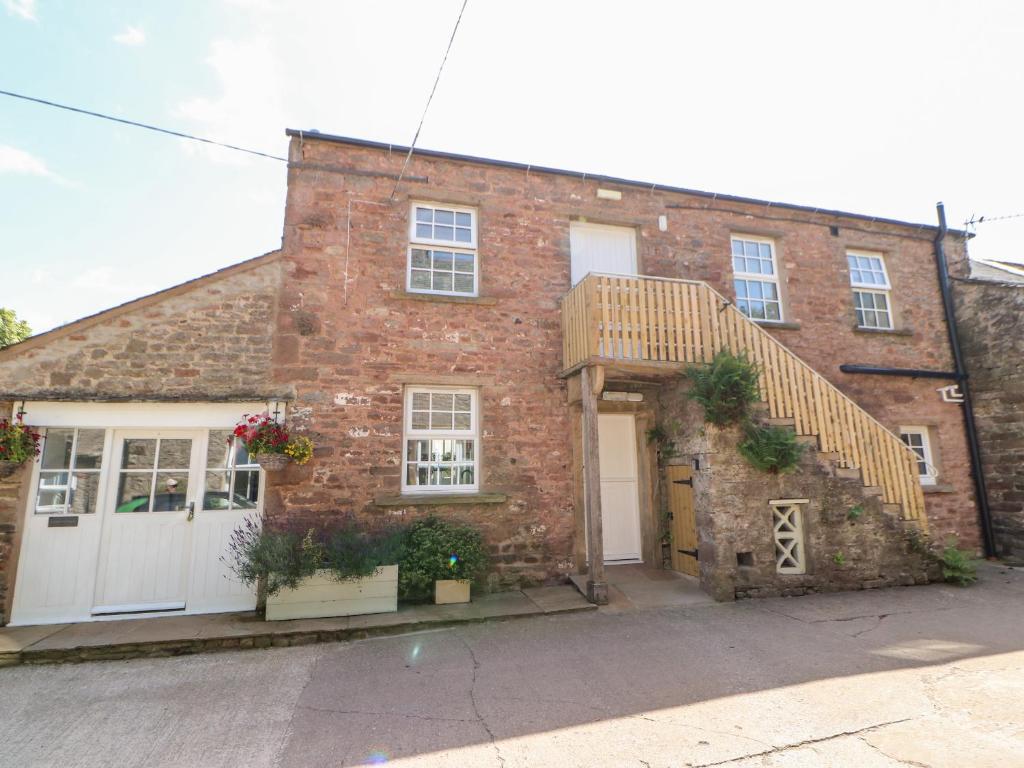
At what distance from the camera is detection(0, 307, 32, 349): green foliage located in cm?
1438

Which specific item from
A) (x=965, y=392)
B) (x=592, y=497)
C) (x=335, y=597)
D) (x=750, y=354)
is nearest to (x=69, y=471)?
(x=335, y=597)

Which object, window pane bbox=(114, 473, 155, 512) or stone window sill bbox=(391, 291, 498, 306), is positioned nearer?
window pane bbox=(114, 473, 155, 512)

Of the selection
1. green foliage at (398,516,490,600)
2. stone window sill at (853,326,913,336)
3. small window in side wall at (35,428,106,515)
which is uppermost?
stone window sill at (853,326,913,336)

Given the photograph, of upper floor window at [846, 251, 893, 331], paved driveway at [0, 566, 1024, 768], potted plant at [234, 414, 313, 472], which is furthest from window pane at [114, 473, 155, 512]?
upper floor window at [846, 251, 893, 331]

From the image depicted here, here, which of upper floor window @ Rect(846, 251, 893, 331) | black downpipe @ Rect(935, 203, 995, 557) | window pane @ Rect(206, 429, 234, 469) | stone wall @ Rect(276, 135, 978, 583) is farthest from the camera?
upper floor window @ Rect(846, 251, 893, 331)

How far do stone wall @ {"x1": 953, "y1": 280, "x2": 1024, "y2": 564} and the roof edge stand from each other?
1271 centimetres

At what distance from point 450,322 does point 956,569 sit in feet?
27.1

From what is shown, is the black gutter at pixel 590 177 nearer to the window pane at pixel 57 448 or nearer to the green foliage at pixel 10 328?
the window pane at pixel 57 448

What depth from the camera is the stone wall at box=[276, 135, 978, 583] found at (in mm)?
6914

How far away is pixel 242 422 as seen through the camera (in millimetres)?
6586

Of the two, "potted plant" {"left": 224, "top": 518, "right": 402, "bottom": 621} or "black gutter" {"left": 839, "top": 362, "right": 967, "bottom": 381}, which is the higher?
"black gutter" {"left": 839, "top": 362, "right": 967, "bottom": 381}

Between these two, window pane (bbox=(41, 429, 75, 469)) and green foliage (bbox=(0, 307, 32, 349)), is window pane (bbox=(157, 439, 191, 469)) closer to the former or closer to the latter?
window pane (bbox=(41, 429, 75, 469))

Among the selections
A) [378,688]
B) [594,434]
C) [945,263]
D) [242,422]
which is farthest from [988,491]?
[242,422]

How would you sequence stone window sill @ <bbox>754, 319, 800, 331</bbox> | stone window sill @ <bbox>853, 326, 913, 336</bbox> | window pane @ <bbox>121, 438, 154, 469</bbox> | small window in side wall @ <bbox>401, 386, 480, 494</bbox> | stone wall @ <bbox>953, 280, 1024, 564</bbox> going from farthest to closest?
→ stone window sill @ <bbox>853, 326, 913, 336</bbox> < stone wall @ <bbox>953, 280, 1024, 564</bbox> < stone window sill @ <bbox>754, 319, 800, 331</bbox> < small window in side wall @ <bbox>401, 386, 480, 494</bbox> < window pane @ <bbox>121, 438, 154, 469</bbox>
